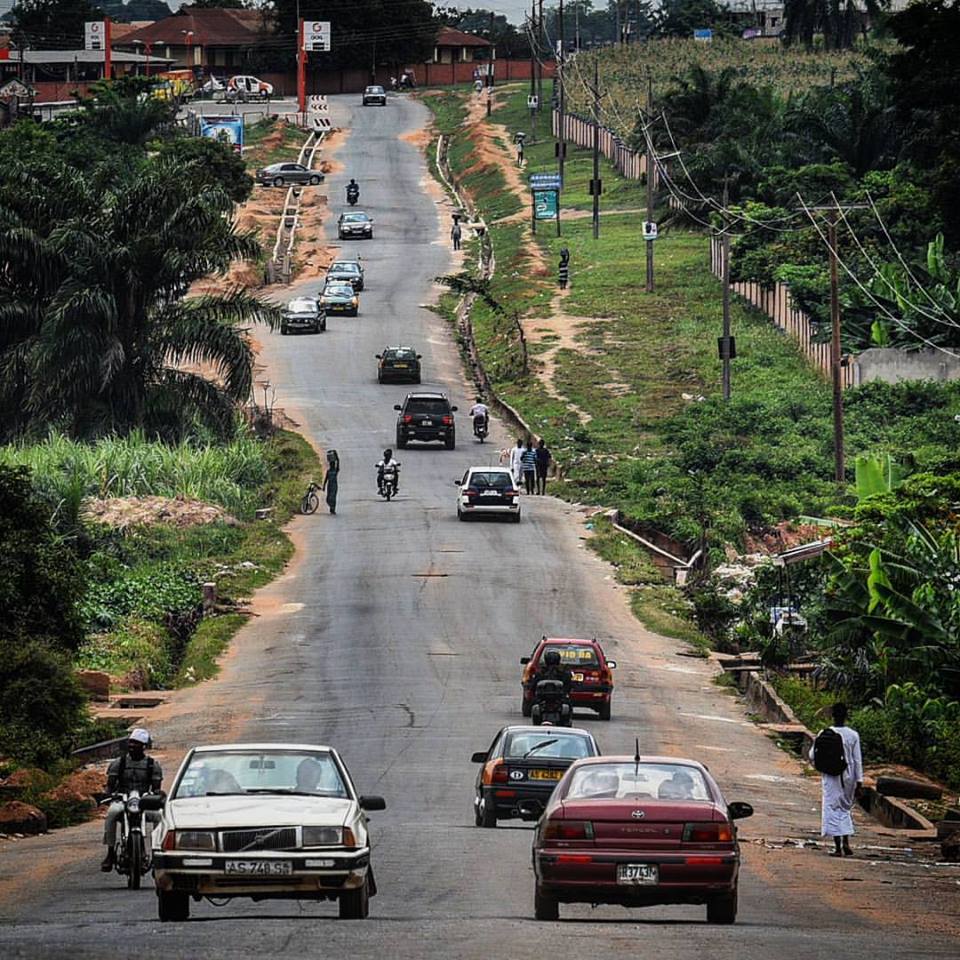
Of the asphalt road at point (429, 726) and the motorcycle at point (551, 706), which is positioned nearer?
the asphalt road at point (429, 726)

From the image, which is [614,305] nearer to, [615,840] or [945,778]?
[945,778]

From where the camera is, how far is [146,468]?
5819 centimetres

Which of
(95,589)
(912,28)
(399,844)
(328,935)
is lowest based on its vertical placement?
(95,589)

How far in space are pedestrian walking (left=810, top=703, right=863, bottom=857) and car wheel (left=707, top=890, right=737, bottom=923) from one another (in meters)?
5.56

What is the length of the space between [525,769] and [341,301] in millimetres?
73278

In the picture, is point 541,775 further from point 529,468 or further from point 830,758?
point 529,468

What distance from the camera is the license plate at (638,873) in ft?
53.4

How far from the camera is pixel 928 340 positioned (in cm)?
6938

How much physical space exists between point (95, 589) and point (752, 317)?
Result: 4506cm

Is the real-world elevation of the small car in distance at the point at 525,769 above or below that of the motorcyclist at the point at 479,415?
above

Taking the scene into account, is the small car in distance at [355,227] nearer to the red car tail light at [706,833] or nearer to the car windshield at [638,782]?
the car windshield at [638,782]

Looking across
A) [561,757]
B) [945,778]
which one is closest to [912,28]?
[945,778]

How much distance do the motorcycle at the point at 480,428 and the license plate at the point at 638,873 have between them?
5361 cm

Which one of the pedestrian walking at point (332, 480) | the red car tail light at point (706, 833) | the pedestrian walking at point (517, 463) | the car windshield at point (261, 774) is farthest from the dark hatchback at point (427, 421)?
Answer: the red car tail light at point (706, 833)
